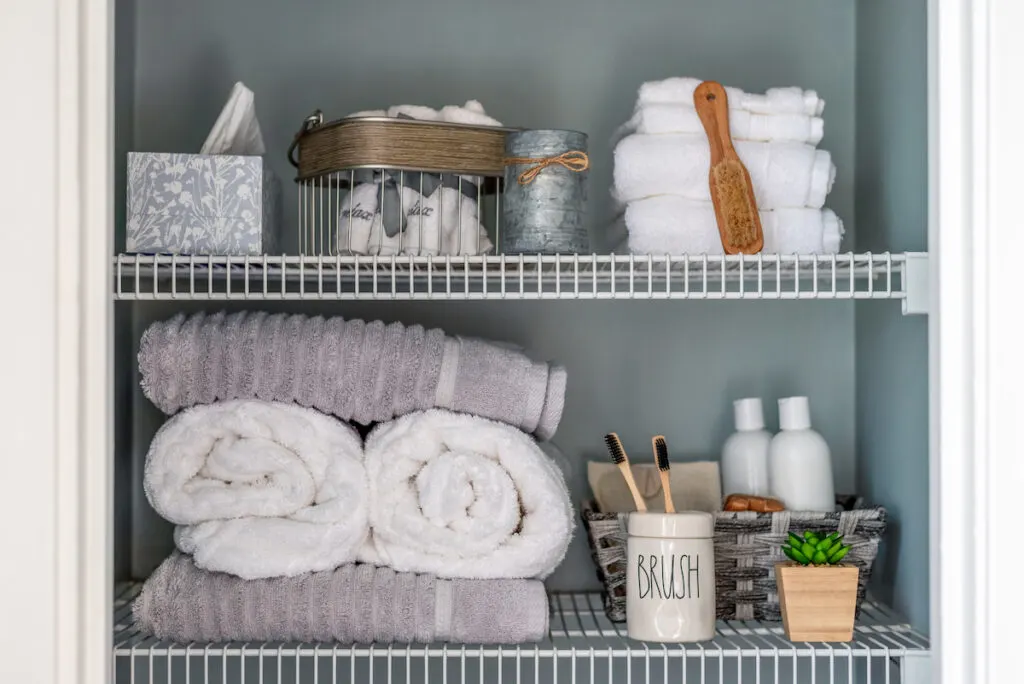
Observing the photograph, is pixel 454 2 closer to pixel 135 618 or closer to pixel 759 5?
pixel 759 5

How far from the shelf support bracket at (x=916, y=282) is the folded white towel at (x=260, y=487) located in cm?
57

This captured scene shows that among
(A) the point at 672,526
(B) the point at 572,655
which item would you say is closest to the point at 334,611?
(B) the point at 572,655

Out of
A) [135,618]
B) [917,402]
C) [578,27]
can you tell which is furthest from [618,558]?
[578,27]

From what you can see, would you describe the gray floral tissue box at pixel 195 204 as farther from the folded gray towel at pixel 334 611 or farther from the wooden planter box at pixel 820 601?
the wooden planter box at pixel 820 601

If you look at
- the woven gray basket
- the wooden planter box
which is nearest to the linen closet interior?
the woven gray basket

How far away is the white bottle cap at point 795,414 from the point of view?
1.28 meters

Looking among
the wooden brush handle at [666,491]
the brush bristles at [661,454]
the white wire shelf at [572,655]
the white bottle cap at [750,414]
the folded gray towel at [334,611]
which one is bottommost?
the white wire shelf at [572,655]

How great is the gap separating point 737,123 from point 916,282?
0.85 ft

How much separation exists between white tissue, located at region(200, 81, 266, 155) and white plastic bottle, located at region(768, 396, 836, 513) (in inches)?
27.0

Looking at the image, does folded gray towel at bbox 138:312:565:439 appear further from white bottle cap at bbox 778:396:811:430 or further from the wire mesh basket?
white bottle cap at bbox 778:396:811:430
